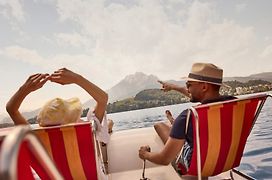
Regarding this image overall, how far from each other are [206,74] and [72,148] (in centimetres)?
106

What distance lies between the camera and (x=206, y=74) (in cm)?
225

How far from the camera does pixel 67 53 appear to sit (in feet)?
175

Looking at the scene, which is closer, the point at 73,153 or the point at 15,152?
the point at 15,152

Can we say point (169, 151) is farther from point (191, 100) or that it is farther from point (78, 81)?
point (78, 81)

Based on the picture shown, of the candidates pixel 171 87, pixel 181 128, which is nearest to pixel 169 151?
pixel 181 128

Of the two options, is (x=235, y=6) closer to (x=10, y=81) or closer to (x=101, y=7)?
(x=101, y=7)

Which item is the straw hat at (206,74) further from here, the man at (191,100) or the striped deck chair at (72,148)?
the striped deck chair at (72,148)

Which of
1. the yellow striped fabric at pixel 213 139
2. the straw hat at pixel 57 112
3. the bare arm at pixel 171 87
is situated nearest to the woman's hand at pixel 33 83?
the straw hat at pixel 57 112

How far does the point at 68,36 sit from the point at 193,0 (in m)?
17.7

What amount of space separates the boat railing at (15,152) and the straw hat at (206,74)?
5.98 feet

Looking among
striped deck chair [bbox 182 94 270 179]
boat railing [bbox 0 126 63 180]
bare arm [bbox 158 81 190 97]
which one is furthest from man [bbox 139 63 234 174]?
boat railing [bbox 0 126 63 180]

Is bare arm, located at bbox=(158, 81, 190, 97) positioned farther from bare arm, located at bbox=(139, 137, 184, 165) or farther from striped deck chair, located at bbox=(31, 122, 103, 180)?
striped deck chair, located at bbox=(31, 122, 103, 180)

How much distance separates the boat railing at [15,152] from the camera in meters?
0.37

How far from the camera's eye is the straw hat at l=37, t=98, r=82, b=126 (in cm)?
170
